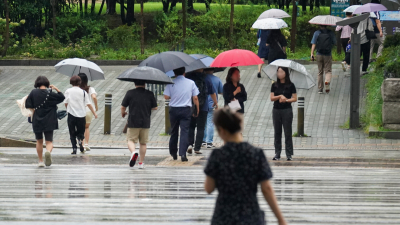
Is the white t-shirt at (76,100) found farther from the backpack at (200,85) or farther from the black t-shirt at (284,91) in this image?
the black t-shirt at (284,91)

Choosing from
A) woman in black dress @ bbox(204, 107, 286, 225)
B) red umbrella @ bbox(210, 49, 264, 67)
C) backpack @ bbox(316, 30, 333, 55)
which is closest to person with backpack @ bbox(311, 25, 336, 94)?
backpack @ bbox(316, 30, 333, 55)

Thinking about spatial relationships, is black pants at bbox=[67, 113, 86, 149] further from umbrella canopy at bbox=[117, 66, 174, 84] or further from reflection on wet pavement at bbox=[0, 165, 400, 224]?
umbrella canopy at bbox=[117, 66, 174, 84]

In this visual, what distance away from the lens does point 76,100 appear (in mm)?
12500

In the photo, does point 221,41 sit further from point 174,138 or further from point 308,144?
point 174,138

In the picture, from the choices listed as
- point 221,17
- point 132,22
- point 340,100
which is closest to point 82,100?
point 340,100

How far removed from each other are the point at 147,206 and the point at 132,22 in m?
34.4

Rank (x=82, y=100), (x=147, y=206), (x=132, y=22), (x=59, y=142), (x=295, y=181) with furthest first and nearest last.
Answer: (x=132, y=22), (x=59, y=142), (x=82, y=100), (x=295, y=181), (x=147, y=206)

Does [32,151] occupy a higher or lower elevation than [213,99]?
lower

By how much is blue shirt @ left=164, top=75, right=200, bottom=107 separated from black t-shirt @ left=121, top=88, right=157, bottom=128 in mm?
667

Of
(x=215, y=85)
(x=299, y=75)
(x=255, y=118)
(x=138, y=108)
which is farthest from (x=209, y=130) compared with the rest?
(x=255, y=118)

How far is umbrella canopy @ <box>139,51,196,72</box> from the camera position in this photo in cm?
1131

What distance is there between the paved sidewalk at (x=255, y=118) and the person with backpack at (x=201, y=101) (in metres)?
2.11

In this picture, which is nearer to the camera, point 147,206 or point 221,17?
point 147,206

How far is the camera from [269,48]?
59.8 ft
